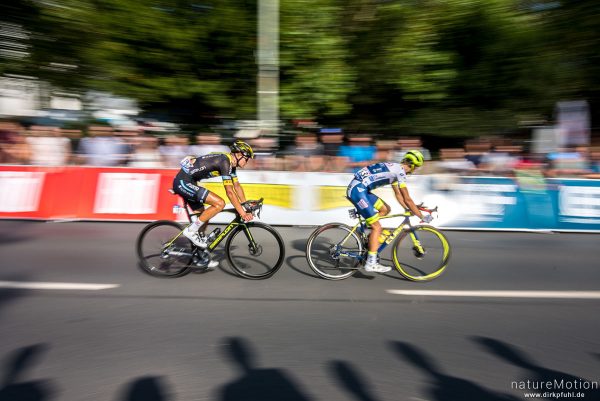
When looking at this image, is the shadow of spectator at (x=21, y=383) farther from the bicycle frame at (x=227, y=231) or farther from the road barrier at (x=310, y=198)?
the road barrier at (x=310, y=198)

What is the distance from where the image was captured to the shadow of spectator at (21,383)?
338cm

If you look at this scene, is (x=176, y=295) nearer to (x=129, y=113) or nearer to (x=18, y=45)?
(x=129, y=113)

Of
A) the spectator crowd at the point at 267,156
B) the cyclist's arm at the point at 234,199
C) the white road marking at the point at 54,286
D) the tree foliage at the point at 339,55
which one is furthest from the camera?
the tree foliage at the point at 339,55

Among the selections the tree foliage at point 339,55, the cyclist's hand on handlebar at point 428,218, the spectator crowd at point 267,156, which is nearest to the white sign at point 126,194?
the spectator crowd at point 267,156

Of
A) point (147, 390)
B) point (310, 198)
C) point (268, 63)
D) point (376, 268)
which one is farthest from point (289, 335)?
point (268, 63)

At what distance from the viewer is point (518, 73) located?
570 inches

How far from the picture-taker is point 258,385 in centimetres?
360

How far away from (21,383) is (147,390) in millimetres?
964

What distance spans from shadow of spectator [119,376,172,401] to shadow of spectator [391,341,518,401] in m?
1.95

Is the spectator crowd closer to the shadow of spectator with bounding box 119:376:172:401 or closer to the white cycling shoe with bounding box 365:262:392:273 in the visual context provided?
the white cycling shoe with bounding box 365:262:392:273

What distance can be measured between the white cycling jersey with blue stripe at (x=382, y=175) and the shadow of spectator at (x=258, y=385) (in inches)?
114

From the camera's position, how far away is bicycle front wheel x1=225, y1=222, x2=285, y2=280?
234 inches

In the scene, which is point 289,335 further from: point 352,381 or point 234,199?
point 234,199

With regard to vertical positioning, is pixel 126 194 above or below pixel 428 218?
above
